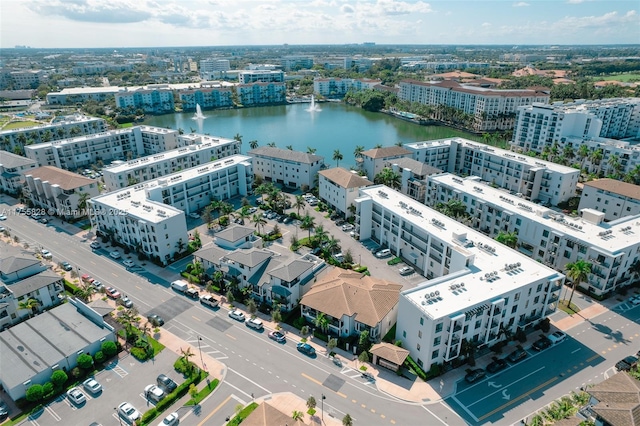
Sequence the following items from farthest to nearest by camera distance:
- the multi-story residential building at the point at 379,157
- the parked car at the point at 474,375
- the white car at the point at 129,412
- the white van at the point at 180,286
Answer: the multi-story residential building at the point at 379,157
the white van at the point at 180,286
the parked car at the point at 474,375
the white car at the point at 129,412

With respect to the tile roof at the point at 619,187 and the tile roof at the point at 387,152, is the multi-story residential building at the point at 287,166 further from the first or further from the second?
the tile roof at the point at 619,187

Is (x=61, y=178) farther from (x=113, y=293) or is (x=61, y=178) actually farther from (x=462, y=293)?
(x=462, y=293)

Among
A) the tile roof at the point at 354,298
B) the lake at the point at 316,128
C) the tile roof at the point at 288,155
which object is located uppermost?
the tile roof at the point at 288,155

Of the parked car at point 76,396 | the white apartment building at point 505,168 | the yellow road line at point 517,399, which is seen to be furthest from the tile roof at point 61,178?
the yellow road line at point 517,399

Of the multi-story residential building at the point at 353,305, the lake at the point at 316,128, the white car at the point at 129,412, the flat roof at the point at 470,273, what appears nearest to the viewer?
the white car at the point at 129,412

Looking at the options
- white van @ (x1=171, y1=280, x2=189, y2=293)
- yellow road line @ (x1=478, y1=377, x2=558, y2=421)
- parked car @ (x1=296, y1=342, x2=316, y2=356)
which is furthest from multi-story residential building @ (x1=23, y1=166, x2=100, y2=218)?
yellow road line @ (x1=478, y1=377, x2=558, y2=421)
